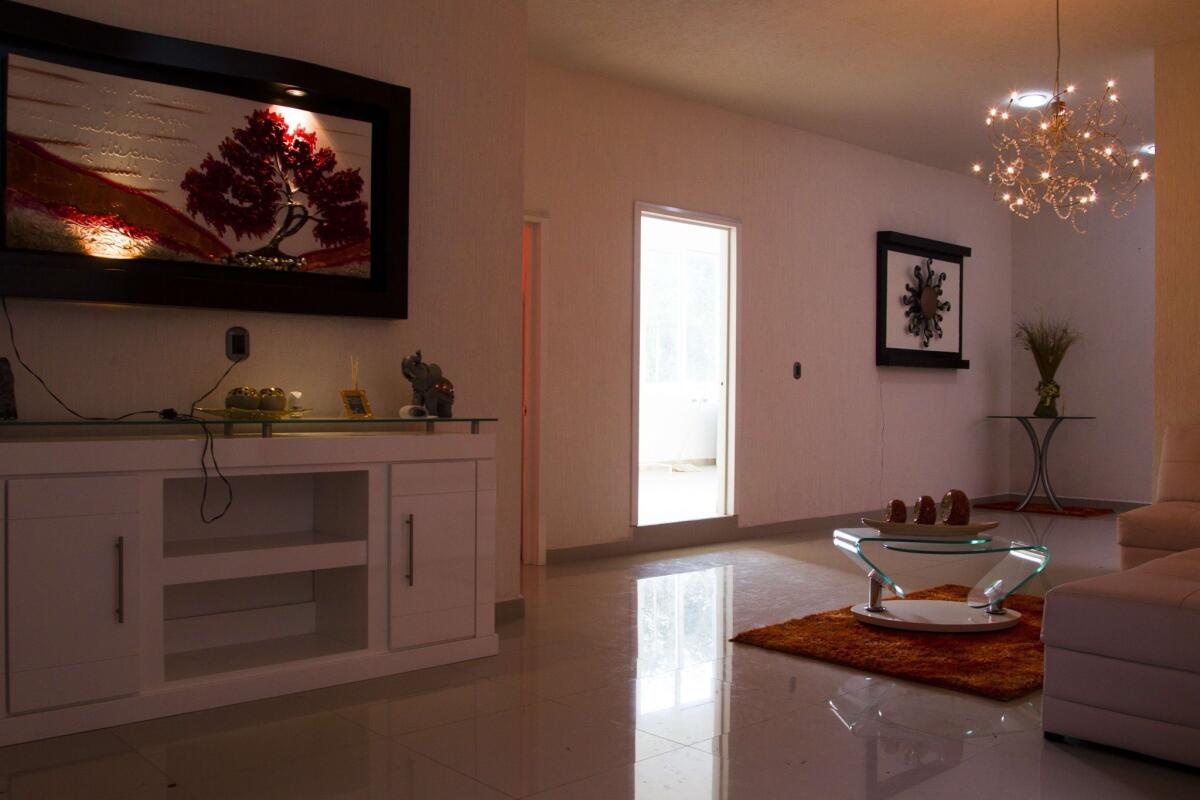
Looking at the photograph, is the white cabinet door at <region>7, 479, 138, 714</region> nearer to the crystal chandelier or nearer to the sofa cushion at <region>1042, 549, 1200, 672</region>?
the sofa cushion at <region>1042, 549, 1200, 672</region>

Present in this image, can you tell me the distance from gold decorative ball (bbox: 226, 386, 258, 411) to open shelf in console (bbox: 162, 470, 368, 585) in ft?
0.95

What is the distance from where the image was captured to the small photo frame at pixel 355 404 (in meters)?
3.63

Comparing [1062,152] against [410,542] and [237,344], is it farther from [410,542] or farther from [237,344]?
[237,344]

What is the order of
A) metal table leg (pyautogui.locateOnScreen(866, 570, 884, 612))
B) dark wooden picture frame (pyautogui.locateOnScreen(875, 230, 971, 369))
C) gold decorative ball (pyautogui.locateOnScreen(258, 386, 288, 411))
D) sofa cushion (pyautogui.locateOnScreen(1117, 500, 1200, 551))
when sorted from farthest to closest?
dark wooden picture frame (pyautogui.locateOnScreen(875, 230, 971, 369))
sofa cushion (pyautogui.locateOnScreen(1117, 500, 1200, 551))
metal table leg (pyautogui.locateOnScreen(866, 570, 884, 612))
gold decorative ball (pyautogui.locateOnScreen(258, 386, 288, 411))

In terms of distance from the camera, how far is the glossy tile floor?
248 cm

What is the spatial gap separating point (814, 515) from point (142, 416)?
5183 mm

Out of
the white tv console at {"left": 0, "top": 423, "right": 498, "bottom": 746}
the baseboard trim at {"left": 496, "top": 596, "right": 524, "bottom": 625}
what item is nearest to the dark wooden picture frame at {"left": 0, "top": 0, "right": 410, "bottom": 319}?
the white tv console at {"left": 0, "top": 423, "right": 498, "bottom": 746}

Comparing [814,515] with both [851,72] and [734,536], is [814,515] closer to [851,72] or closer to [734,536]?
[734,536]

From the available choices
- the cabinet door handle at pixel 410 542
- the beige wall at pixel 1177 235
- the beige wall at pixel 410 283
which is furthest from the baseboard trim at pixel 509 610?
the beige wall at pixel 1177 235

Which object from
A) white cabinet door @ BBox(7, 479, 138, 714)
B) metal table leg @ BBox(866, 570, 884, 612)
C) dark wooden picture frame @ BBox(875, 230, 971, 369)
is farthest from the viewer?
dark wooden picture frame @ BBox(875, 230, 971, 369)

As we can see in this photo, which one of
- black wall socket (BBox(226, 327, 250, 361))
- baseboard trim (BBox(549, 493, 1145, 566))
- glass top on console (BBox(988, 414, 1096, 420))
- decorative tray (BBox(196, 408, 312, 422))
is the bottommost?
baseboard trim (BBox(549, 493, 1145, 566))

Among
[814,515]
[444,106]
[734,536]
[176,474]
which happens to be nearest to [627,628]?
[176,474]

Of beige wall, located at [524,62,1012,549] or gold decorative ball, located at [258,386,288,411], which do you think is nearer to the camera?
gold decorative ball, located at [258,386,288,411]

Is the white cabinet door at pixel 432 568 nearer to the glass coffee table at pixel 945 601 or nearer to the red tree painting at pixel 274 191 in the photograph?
the red tree painting at pixel 274 191
